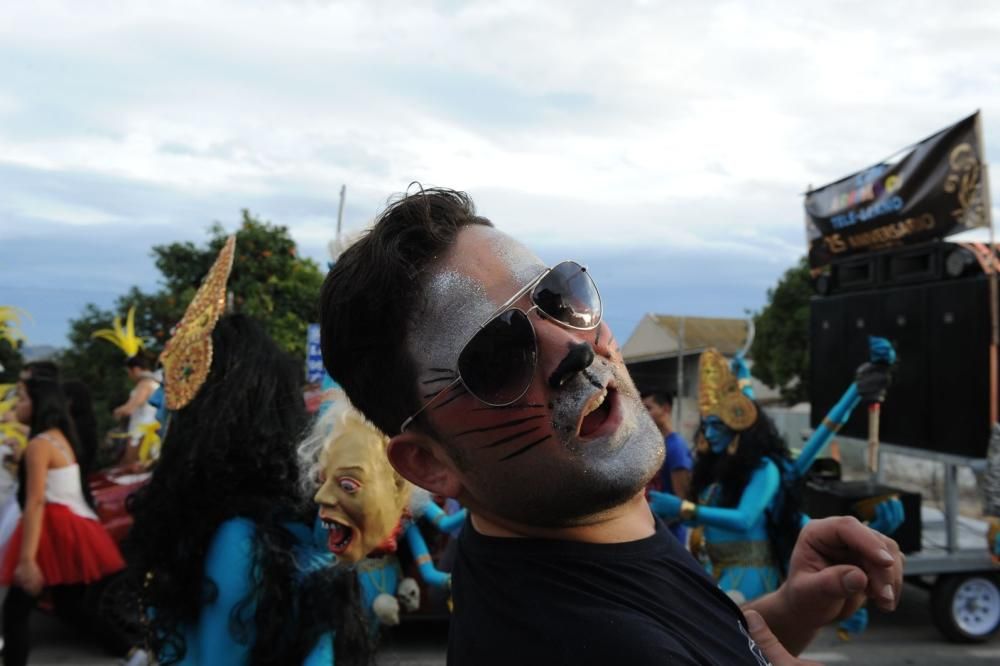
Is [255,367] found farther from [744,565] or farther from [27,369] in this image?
[27,369]

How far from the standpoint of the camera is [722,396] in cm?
491

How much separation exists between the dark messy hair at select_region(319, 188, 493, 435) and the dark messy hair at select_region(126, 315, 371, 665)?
3.43ft

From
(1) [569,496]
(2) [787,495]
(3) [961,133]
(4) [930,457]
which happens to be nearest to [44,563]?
(2) [787,495]

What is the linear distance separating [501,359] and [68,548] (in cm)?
468

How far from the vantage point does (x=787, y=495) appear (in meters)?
4.68

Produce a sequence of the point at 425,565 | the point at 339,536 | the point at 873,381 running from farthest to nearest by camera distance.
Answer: the point at 873,381
the point at 425,565
the point at 339,536

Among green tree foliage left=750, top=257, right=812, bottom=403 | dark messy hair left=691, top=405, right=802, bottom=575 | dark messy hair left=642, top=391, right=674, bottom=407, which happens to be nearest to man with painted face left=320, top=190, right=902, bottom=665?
dark messy hair left=691, top=405, right=802, bottom=575

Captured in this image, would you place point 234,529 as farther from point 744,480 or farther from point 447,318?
point 744,480

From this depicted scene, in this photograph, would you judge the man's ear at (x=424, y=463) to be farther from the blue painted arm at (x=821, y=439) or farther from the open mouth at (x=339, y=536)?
the blue painted arm at (x=821, y=439)

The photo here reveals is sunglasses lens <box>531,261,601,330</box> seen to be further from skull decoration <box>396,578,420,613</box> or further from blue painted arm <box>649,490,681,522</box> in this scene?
blue painted arm <box>649,490,681,522</box>

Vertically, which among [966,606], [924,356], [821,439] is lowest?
[966,606]

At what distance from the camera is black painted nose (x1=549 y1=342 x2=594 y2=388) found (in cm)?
119

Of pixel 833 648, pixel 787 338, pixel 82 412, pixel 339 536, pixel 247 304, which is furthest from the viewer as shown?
pixel 787 338

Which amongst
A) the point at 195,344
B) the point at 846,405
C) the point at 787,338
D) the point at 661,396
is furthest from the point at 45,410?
the point at 787,338
